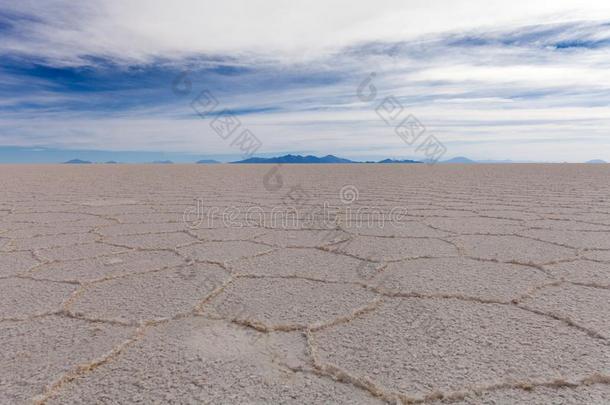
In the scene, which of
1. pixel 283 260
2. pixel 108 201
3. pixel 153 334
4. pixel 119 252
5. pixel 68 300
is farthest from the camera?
pixel 108 201

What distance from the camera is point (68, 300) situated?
4.83 ft

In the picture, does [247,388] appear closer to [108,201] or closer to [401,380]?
[401,380]

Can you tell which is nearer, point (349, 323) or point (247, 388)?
point (247, 388)

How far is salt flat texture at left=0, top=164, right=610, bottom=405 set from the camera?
0.96 meters

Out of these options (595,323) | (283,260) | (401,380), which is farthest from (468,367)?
(283,260)

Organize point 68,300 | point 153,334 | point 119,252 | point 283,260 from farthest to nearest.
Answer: point 119,252, point 283,260, point 68,300, point 153,334

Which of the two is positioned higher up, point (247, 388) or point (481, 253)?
point (481, 253)

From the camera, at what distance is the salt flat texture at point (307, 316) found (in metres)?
0.96

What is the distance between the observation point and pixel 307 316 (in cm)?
134

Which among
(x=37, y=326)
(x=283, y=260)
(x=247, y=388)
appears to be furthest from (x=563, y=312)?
(x=37, y=326)

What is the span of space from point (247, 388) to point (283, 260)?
41.5 inches

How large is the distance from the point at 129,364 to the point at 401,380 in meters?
0.66

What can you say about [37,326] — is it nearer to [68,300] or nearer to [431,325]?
[68,300]

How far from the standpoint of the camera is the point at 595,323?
4.06ft
